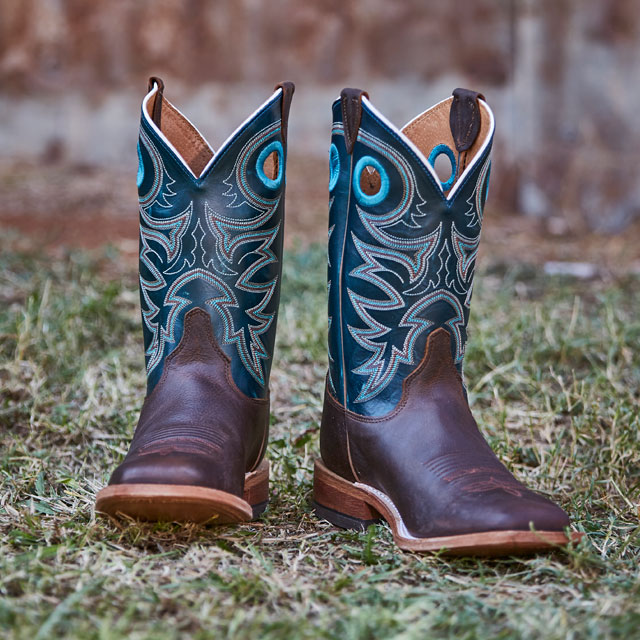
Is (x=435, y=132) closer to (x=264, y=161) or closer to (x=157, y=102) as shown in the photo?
(x=264, y=161)

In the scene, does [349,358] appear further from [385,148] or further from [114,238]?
[114,238]

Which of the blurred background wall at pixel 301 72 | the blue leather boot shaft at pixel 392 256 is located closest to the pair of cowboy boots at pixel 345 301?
the blue leather boot shaft at pixel 392 256

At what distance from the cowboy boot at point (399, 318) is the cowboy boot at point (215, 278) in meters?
0.12

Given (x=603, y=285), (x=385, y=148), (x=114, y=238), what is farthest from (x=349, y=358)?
(x=114, y=238)

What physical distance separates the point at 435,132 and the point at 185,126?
0.44 m

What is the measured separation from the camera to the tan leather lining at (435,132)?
4.54ft

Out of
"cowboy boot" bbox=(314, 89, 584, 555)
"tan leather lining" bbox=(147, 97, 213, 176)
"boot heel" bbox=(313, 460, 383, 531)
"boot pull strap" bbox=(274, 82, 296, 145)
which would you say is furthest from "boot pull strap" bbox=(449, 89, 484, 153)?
"boot heel" bbox=(313, 460, 383, 531)

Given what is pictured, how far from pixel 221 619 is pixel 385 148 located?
2.37ft

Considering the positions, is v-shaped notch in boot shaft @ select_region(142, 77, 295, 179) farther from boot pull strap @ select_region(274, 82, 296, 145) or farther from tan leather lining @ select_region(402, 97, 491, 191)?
tan leather lining @ select_region(402, 97, 491, 191)

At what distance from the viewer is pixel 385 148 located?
4.12 ft

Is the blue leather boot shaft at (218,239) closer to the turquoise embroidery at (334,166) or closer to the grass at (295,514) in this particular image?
the turquoise embroidery at (334,166)

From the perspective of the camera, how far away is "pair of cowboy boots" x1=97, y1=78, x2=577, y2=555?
1.25m

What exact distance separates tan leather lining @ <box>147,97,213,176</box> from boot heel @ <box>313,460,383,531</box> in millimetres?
599

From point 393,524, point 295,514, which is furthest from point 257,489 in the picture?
point 393,524
